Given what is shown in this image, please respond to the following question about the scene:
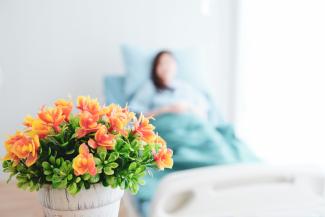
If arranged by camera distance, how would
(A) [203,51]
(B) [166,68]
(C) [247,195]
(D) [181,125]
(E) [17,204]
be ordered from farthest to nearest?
(A) [203,51] → (B) [166,68] → (E) [17,204] → (D) [181,125] → (C) [247,195]

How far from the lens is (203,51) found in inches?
120

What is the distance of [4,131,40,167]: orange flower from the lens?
0.75 m

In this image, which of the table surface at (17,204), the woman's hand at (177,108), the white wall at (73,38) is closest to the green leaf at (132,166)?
the table surface at (17,204)

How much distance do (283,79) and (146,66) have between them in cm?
89

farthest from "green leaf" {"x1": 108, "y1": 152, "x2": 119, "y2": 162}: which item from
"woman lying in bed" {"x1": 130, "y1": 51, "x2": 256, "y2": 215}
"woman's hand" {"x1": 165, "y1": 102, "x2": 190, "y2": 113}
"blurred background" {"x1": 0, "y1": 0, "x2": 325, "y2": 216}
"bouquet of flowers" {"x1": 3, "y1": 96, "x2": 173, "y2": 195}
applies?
"blurred background" {"x1": 0, "y1": 0, "x2": 325, "y2": 216}

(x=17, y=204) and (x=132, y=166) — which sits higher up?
(x=132, y=166)

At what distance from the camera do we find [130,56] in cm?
257

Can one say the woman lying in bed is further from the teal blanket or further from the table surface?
the table surface

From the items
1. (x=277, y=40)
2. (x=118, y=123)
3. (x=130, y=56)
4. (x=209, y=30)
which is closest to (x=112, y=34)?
(x=130, y=56)

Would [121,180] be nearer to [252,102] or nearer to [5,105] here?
[5,105]

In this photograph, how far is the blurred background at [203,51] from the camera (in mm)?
2318

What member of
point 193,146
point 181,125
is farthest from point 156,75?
point 193,146

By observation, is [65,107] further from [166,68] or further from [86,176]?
[166,68]

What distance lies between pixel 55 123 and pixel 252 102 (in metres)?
2.37
